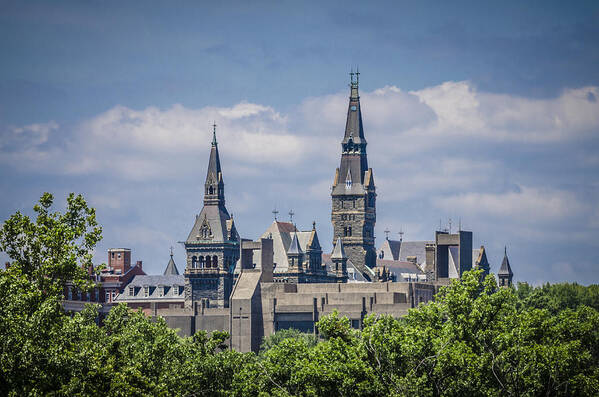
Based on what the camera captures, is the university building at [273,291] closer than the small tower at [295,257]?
Yes

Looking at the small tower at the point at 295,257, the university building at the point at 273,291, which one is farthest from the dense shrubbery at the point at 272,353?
the small tower at the point at 295,257

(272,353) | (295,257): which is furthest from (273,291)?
(272,353)

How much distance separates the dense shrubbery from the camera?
214 ft

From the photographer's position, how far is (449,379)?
257ft

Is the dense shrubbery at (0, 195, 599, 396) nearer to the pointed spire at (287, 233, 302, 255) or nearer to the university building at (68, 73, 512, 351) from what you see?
the university building at (68, 73, 512, 351)

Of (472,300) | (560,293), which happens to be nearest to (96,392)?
(472,300)

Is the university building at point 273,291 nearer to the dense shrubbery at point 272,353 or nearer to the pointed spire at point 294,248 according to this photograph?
the pointed spire at point 294,248

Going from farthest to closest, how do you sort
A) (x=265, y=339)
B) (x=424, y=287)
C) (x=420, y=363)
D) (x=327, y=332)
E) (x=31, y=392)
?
(x=424, y=287) < (x=265, y=339) < (x=327, y=332) < (x=420, y=363) < (x=31, y=392)

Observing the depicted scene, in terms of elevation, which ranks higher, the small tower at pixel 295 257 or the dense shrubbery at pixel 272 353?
the small tower at pixel 295 257

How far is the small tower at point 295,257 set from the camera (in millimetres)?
193750

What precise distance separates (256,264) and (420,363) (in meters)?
116

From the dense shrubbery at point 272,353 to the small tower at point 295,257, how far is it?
101m

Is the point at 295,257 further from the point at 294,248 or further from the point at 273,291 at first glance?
the point at 273,291

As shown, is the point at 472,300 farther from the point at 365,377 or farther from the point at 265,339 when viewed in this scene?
the point at 265,339
